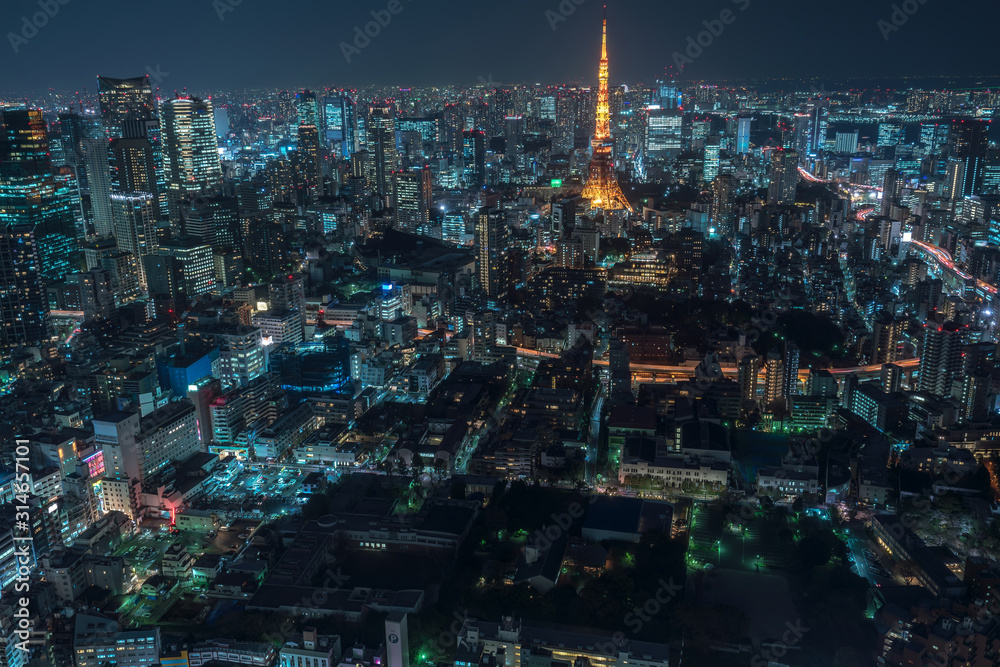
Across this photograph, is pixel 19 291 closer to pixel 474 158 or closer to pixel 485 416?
pixel 485 416

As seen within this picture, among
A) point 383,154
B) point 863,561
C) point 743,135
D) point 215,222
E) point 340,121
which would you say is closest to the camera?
point 863,561

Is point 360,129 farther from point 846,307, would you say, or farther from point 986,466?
point 986,466

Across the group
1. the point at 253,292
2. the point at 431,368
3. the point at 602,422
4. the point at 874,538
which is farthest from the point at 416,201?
the point at 874,538

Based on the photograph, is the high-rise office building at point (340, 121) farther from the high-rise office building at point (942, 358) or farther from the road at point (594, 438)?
the high-rise office building at point (942, 358)

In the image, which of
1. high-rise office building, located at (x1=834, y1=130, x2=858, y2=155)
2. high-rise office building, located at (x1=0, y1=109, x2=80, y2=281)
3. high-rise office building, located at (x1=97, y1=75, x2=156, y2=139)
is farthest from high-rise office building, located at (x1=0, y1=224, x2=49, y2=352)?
high-rise office building, located at (x1=834, y1=130, x2=858, y2=155)

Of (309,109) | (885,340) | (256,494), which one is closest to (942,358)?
(885,340)

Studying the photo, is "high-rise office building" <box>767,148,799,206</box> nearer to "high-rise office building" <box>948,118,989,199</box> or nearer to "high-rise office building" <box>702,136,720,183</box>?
"high-rise office building" <box>702,136,720,183</box>

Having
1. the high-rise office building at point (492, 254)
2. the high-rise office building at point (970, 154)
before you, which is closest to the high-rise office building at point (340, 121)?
the high-rise office building at point (492, 254)
